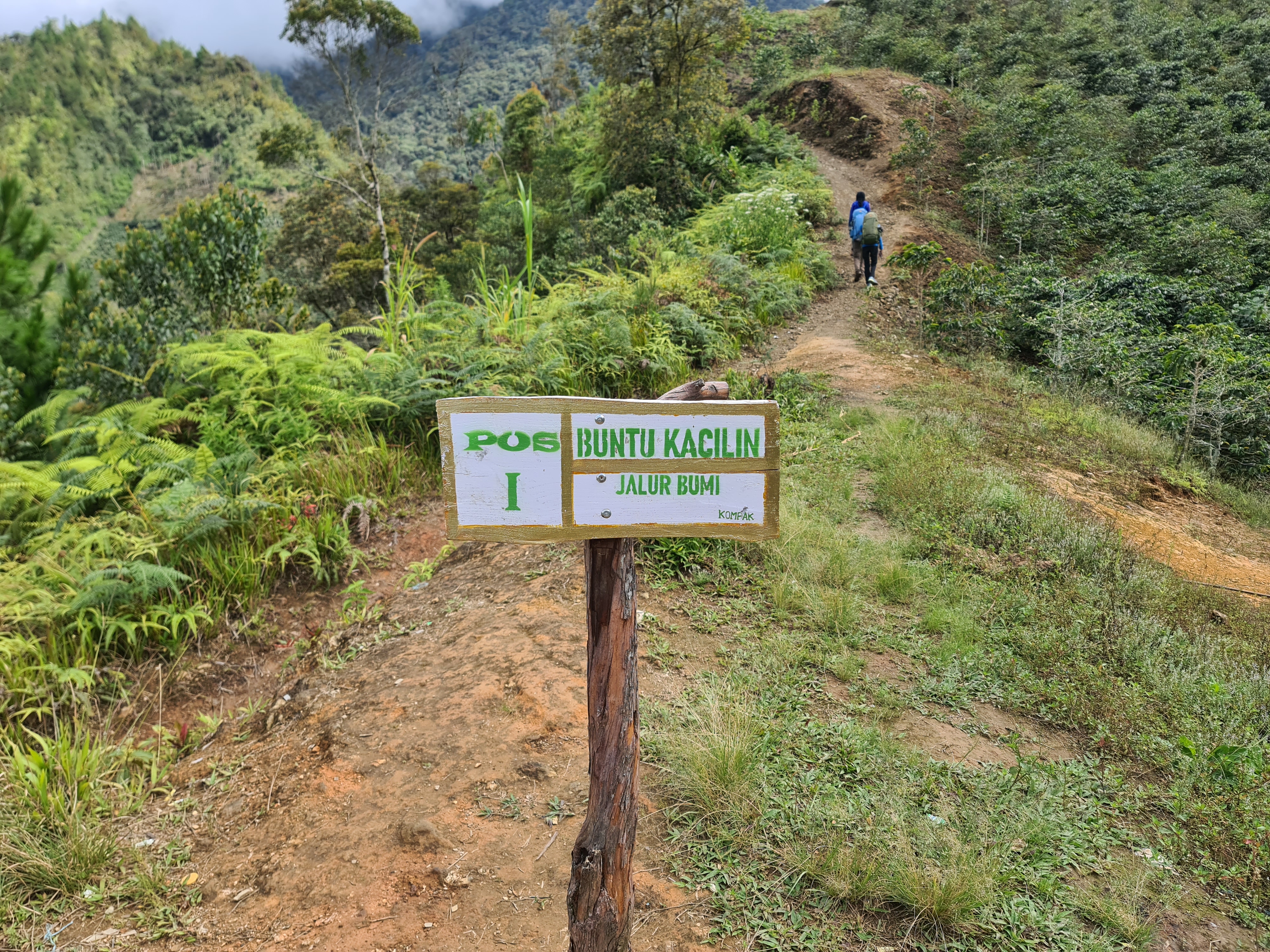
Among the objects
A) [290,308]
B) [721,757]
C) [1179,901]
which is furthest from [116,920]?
[290,308]

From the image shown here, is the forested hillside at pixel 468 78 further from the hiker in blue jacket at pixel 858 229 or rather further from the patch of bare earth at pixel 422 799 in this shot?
the patch of bare earth at pixel 422 799

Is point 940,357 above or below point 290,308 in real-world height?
below

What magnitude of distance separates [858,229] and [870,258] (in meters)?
0.44

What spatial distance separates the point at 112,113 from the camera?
58906 mm

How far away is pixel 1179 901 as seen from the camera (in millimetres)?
2061

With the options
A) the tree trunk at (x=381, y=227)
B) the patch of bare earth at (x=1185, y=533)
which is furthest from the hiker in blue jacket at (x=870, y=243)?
the tree trunk at (x=381, y=227)

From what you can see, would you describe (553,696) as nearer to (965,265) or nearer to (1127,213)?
(965,265)

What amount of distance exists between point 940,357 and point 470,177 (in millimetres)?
30038

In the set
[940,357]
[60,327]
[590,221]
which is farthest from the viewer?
[590,221]

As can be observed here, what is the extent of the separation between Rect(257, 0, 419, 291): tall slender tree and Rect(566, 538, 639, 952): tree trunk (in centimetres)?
1534

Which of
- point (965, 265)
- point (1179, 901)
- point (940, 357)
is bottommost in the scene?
point (1179, 901)

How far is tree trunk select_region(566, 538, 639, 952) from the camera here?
1.63 m

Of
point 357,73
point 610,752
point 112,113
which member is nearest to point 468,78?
point 112,113

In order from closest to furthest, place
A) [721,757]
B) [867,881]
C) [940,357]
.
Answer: [867,881] → [721,757] → [940,357]
